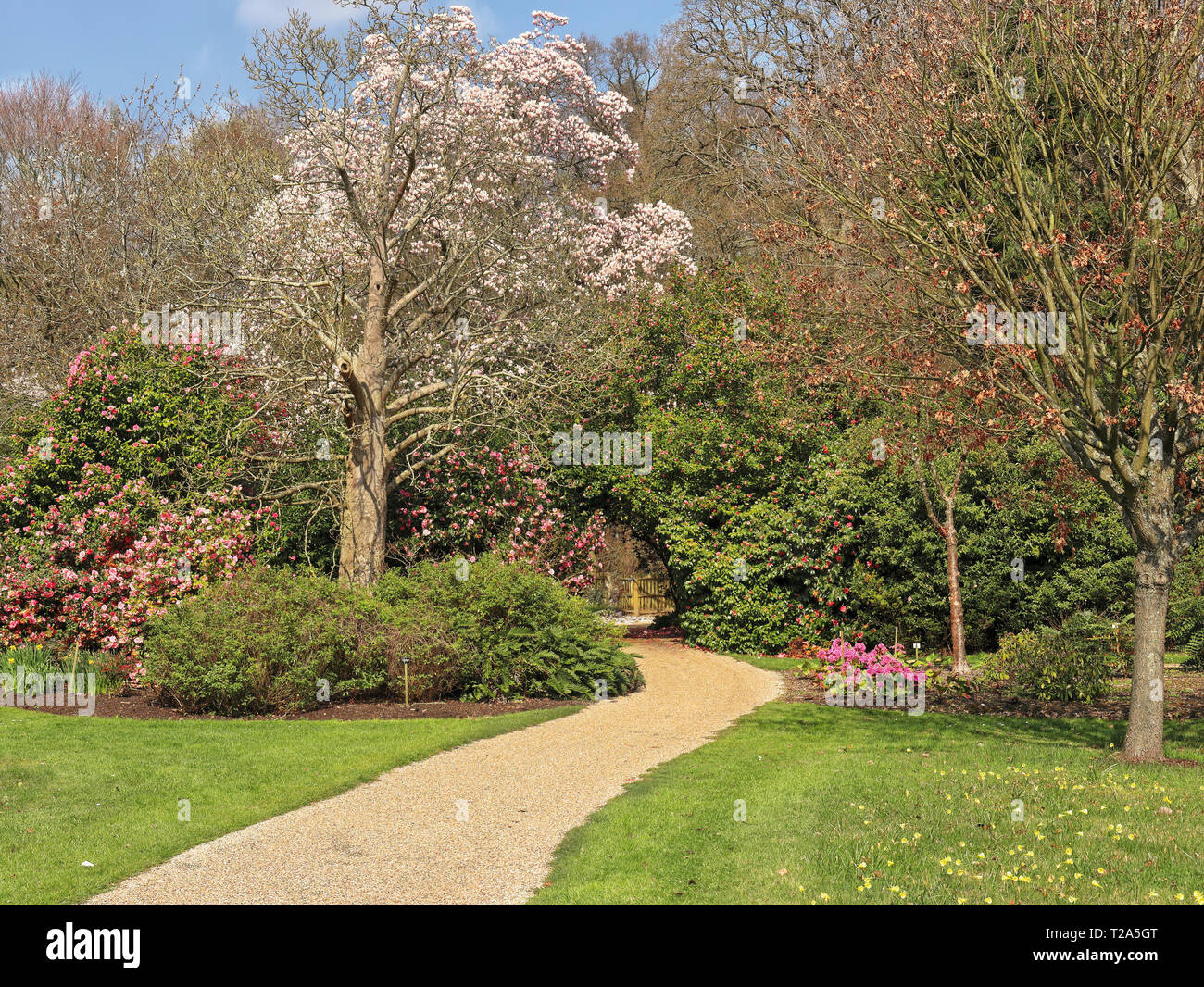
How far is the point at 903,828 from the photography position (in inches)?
263

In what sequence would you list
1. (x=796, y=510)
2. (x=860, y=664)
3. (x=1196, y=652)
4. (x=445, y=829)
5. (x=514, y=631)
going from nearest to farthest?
1. (x=445, y=829)
2. (x=514, y=631)
3. (x=860, y=664)
4. (x=1196, y=652)
5. (x=796, y=510)

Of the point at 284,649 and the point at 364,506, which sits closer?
the point at 284,649

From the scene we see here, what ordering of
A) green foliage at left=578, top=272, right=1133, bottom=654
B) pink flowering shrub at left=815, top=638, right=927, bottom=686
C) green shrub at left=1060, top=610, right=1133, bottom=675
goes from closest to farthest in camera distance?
pink flowering shrub at left=815, top=638, right=927, bottom=686 → green shrub at left=1060, top=610, right=1133, bottom=675 → green foliage at left=578, top=272, right=1133, bottom=654

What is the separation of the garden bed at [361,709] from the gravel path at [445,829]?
918 millimetres

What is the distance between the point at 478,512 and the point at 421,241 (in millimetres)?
6733

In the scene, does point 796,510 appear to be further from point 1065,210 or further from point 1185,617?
point 1065,210

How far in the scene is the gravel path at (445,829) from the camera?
19.4ft

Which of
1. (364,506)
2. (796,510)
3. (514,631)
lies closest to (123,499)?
(364,506)

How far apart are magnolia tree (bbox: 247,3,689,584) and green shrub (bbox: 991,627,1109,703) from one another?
311 inches

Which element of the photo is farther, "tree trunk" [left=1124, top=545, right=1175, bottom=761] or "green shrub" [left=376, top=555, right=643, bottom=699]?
"green shrub" [left=376, top=555, right=643, bottom=699]

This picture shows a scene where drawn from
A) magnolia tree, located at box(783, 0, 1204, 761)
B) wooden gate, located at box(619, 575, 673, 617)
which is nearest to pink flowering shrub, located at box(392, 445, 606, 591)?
magnolia tree, located at box(783, 0, 1204, 761)

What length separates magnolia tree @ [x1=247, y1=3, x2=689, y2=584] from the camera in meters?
14.8

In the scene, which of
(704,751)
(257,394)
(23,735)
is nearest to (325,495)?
(257,394)

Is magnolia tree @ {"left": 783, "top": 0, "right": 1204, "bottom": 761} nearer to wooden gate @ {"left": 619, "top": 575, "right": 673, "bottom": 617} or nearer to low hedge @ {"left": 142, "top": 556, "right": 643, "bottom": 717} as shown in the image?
low hedge @ {"left": 142, "top": 556, "right": 643, "bottom": 717}
